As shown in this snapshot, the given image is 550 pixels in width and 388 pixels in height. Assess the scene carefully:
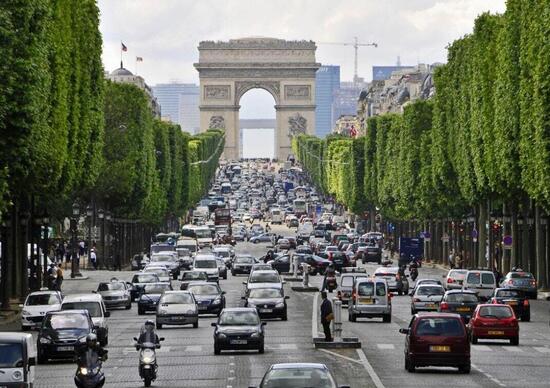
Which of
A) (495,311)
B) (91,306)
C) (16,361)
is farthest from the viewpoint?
(91,306)

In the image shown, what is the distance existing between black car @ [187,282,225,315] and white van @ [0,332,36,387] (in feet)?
113

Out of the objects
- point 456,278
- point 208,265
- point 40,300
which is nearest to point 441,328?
point 40,300

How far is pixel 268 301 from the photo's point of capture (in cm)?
7425

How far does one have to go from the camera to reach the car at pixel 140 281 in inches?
3563

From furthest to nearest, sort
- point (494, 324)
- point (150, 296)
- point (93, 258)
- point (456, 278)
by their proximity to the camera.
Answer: point (93, 258)
point (456, 278)
point (150, 296)
point (494, 324)

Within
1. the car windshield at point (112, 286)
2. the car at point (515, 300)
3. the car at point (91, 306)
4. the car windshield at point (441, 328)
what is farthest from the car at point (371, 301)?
the car windshield at point (441, 328)

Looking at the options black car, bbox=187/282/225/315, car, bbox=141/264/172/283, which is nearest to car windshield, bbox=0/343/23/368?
black car, bbox=187/282/225/315

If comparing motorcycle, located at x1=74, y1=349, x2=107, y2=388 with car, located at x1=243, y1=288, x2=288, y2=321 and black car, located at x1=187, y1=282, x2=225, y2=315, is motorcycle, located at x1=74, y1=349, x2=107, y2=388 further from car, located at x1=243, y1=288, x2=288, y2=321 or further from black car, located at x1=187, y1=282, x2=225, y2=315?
black car, located at x1=187, y1=282, x2=225, y2=315

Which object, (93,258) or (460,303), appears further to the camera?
(93,258)

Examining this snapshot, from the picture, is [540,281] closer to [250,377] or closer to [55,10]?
[55,10]

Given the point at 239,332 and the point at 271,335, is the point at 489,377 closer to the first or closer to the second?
the point at 239,332

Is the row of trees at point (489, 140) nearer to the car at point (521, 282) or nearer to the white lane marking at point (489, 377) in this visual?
the car at point (521, 282)

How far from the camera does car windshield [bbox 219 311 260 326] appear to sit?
56844mm

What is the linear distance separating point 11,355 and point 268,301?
33.3m
